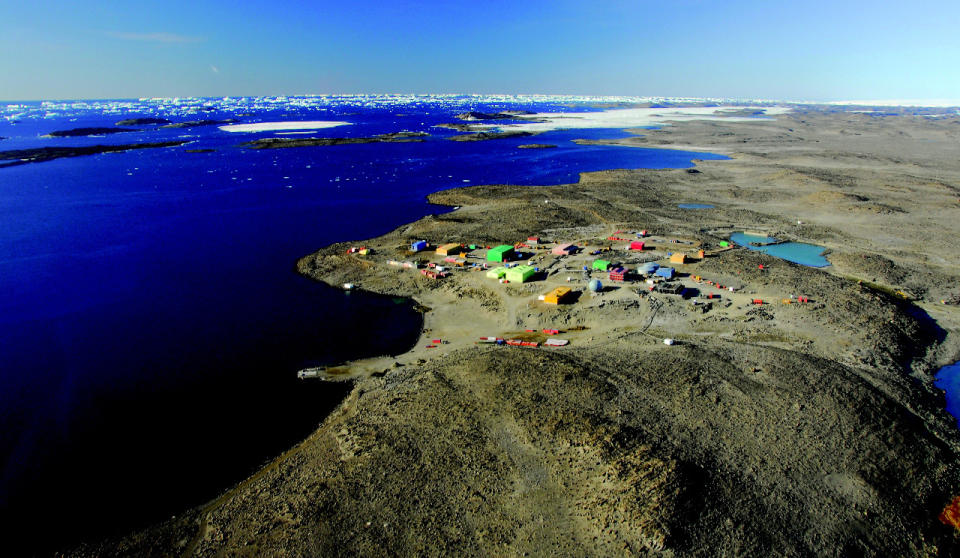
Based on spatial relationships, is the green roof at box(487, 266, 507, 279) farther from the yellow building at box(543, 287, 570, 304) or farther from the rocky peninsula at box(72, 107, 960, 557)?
the yellow building at box(543, 287, 570, 304)

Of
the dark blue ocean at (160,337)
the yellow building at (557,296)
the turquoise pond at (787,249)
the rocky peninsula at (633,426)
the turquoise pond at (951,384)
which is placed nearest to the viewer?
the rocky peninsula at (633,426)

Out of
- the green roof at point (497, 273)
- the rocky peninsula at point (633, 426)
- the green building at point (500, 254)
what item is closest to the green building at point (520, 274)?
the green roof at point (497, 273)

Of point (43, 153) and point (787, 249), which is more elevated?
point (43, 153)

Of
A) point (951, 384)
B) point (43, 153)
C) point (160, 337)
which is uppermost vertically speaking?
point (43, 153)

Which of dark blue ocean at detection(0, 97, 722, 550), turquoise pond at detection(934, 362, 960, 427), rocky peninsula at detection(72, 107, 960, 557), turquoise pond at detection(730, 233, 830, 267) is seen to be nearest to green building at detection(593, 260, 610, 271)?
rocky peninsula at detection(72, 107, 960, 557)

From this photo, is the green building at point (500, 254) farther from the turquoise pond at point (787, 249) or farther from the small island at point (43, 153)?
the small island at point (43, 153)

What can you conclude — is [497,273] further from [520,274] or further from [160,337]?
[160,337]

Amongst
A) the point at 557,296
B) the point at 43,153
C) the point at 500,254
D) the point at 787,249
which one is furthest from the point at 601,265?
the point at 43,153
